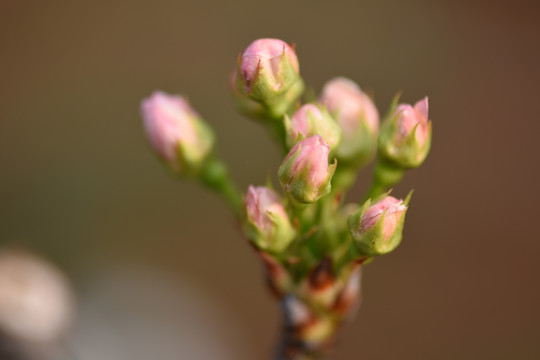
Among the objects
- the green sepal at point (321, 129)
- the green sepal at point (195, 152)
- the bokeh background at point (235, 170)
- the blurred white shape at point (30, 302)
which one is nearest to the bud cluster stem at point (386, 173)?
the green sepal at point (321, 129)

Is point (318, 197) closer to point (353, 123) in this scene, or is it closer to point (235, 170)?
point (353, 123)

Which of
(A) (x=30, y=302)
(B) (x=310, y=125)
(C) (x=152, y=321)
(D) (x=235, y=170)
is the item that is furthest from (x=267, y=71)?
(D) (x=235, y=170)

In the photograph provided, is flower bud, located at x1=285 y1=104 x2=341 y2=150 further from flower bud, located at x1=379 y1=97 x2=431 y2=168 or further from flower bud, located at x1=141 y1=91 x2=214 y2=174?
flower bud, located at x1=141 y1=91 x2=214 y2=174

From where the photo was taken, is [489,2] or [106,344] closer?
[106,344]

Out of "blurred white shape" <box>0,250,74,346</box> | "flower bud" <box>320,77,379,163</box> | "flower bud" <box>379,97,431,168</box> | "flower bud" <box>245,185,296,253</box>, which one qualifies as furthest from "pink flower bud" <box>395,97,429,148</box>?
"blurred white shape" <box>0,250,74,346</box>

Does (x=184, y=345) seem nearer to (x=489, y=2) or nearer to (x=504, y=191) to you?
(x=504, y=191)

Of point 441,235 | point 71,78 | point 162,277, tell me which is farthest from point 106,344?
point 71,78
